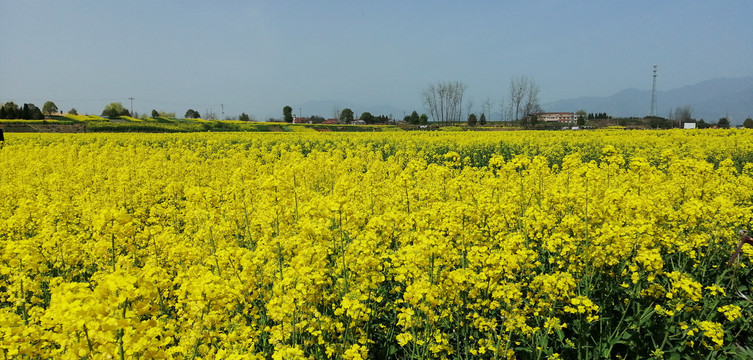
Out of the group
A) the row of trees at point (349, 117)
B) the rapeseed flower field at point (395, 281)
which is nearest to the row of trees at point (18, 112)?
the row of trees at point (349, 117)

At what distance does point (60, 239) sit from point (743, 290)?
7824 millimetres

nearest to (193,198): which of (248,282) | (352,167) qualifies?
(248,282)

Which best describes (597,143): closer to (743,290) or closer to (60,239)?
(743,290)

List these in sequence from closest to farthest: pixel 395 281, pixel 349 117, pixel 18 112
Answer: pixel 395 281 < pixel 18 112 < pixel 349 117

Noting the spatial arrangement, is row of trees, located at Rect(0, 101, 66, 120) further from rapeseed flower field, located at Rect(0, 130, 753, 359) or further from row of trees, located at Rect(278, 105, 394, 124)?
rapeseed flower field, located at Rect(0, 130, 753, 359)

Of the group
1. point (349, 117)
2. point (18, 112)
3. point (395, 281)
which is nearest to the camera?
point (395, 281)

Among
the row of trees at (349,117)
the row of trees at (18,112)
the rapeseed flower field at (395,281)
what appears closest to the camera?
the rapeseed flower field at (395,281)

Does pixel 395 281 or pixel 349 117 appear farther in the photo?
pixel 349 117

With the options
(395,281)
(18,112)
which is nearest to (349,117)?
(18,112)

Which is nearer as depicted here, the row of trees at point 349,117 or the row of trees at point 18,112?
the row of trees at point 18,112

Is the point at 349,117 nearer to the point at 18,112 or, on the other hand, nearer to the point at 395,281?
the point at 18,112

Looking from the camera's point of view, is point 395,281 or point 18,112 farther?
point 18,112

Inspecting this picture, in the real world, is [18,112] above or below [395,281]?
above

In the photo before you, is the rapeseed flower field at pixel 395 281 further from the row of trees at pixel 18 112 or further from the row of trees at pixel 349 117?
the row of trees at pixel 349 117
